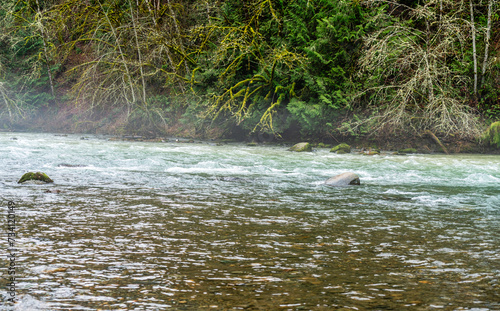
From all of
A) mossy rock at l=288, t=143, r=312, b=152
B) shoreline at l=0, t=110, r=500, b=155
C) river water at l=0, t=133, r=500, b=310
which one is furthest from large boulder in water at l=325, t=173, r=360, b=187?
shoreline at l=0, t=110, r=500, b=155

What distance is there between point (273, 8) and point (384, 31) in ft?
19.5

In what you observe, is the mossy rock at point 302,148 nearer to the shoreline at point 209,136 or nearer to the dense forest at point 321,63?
the dense forest at point 321,63

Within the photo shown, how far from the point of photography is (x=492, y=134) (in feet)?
65.2

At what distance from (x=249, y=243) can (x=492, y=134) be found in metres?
17.6

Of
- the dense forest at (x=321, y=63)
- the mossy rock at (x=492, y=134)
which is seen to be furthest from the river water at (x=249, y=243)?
the mossy rock at (x=492, y=134)

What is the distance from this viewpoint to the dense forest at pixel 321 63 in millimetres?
18750

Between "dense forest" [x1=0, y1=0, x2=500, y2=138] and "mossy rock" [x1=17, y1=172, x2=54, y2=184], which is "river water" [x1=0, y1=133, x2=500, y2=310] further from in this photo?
"dense forest" [x1=0, y1=0, x2=500, y2=138]

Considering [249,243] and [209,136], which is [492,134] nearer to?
[209,136]

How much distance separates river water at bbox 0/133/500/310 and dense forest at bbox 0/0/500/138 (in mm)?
8503

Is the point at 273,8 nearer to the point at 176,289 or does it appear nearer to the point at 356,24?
the point at 356,24

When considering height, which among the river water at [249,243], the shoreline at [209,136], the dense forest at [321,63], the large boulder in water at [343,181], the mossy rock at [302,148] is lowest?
the river water at [249,243]

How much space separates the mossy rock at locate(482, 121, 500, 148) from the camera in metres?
19.8

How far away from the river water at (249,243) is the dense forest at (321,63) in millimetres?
8503

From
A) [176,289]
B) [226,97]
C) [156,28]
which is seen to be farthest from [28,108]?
[176,289]
